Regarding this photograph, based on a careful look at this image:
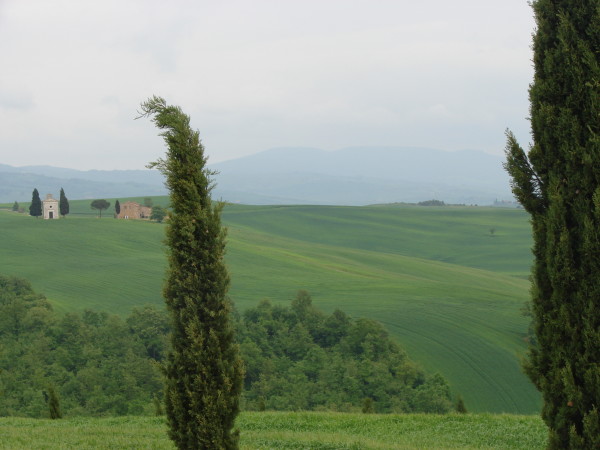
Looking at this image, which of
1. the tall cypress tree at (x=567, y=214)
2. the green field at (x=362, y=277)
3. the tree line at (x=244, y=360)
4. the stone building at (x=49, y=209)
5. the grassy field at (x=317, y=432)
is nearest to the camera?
the tall cypress tree at (x=567, y=214)

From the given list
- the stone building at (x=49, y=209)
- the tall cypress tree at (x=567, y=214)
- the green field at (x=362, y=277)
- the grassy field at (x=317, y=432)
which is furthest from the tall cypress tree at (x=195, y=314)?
the stone building at (x=49, y=209)

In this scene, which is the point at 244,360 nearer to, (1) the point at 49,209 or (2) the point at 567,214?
(2) the point at 567,214

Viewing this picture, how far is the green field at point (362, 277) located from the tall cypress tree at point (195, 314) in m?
31.3

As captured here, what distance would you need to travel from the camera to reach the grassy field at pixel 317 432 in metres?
12.8

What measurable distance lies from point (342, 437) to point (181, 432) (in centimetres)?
476

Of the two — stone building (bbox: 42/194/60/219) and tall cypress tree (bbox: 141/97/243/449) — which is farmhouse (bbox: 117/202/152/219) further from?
tall cypress tree (bbox: 141/97/243/449)

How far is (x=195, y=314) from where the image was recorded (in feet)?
32.2

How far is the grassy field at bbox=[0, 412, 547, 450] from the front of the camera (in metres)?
12.8

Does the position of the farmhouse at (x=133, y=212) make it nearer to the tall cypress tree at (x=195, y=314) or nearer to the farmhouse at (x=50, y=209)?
the farmhouse at (x=50, y=209)

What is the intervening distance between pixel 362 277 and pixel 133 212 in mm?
41764

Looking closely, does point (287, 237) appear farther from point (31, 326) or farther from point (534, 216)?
point (534, 216)

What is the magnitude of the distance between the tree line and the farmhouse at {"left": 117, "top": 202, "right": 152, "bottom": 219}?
43916 millimetres

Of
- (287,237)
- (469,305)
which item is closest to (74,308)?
(469,305)

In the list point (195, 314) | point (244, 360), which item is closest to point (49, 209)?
point (244, 360)
